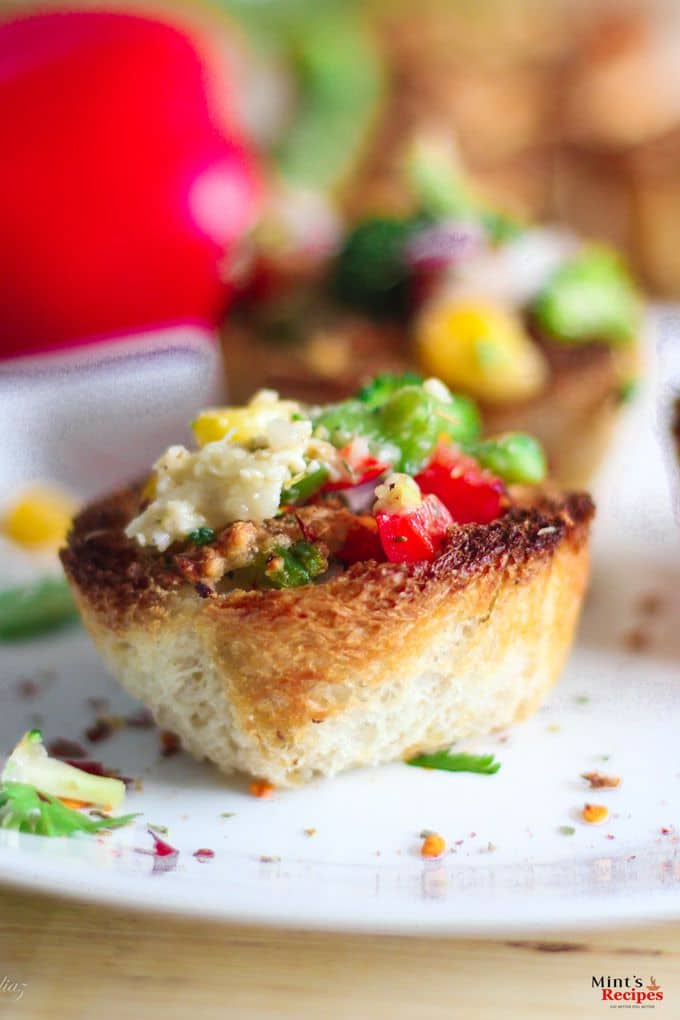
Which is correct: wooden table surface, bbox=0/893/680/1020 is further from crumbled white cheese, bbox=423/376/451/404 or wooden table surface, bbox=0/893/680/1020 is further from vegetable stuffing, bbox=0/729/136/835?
crumbled white cheese, bbox=423/376/451/404

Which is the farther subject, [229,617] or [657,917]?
[229,617]

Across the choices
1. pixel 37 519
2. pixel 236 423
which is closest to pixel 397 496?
pixel 236 423

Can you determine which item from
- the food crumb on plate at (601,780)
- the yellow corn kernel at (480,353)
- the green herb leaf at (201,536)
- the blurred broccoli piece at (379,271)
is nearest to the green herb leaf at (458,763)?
the food crumb on plate at (601,780)

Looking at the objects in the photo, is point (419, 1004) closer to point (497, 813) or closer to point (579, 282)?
point (497, 813)

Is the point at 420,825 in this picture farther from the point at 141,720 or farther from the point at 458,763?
the point at 141,720

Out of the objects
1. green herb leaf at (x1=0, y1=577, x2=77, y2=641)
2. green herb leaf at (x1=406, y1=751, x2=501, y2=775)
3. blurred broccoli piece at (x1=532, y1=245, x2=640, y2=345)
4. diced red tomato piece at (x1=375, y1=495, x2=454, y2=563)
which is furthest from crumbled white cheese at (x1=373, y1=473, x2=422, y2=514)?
blurred broccoli piece at (x1=532, y1=245, x2=640, y2=345)

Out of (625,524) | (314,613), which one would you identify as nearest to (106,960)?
(314,613)

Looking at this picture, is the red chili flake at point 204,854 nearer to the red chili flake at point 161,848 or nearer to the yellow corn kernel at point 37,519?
the red chili flake at point 161,848
